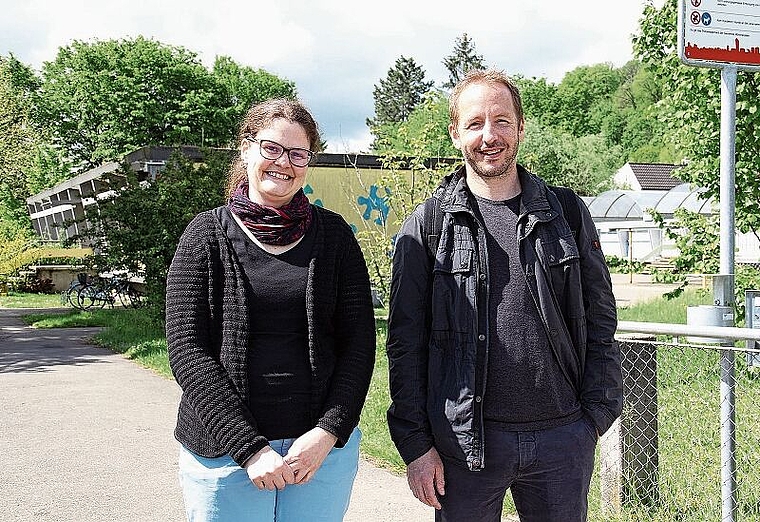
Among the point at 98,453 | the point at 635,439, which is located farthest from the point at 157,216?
the point at 635,439

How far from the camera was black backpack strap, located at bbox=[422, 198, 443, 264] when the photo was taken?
3.01 m

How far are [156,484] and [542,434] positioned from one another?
4309 millimetres

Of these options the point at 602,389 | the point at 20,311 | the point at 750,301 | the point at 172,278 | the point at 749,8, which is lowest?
the point at 20,311

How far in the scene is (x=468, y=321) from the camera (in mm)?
2904

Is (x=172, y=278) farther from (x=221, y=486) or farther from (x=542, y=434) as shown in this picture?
(x=542, y=434)

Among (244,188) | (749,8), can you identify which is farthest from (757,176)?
(244,188)

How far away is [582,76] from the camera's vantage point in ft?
315

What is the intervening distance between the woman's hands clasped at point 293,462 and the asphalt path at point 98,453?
9.41 ft

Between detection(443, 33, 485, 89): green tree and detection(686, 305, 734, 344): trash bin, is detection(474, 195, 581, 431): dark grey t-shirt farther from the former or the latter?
detection(443, 33, 485, 89): green tree

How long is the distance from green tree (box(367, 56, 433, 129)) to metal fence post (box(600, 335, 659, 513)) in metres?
83.6

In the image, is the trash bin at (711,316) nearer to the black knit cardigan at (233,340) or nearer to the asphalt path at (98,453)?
the asphalt path at (98,453)

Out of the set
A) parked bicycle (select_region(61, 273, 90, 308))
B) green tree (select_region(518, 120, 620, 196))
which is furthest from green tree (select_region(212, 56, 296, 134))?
parked bicycle (select_region(61, 273, 90, 308))

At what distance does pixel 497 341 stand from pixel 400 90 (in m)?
87.3

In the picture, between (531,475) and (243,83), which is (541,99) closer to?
(243,83)
